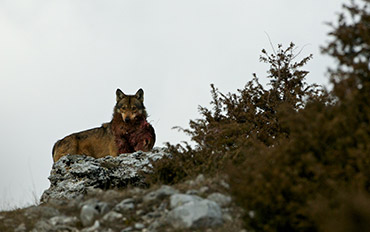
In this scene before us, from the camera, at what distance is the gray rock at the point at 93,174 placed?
39.1 ft

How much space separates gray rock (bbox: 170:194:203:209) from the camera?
6.90 metres

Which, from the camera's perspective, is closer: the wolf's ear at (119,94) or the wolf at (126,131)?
the wolf at (126,131)

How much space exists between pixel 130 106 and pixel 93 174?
2798 millimetres

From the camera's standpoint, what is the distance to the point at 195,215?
6547 mm

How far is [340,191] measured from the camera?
19.0 ft

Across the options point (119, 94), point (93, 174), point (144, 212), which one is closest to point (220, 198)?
point (144, 212)

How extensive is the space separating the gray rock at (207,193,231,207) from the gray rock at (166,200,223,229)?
0.95 feet

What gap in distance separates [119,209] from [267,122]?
7.45m

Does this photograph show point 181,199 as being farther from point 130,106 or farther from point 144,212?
point 130,106

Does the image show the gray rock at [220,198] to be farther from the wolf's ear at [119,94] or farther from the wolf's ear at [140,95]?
the wolf's ear at [119,94]

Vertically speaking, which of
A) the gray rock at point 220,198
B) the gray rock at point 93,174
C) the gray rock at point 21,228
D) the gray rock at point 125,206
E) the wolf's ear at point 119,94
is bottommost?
the gray rock at point 220,198

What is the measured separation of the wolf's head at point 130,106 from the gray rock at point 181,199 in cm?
727

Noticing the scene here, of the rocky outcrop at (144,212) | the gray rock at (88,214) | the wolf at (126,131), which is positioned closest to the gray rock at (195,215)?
the rocky outcrop at (144,212)

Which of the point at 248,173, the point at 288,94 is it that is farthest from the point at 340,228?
the point at 288,94
